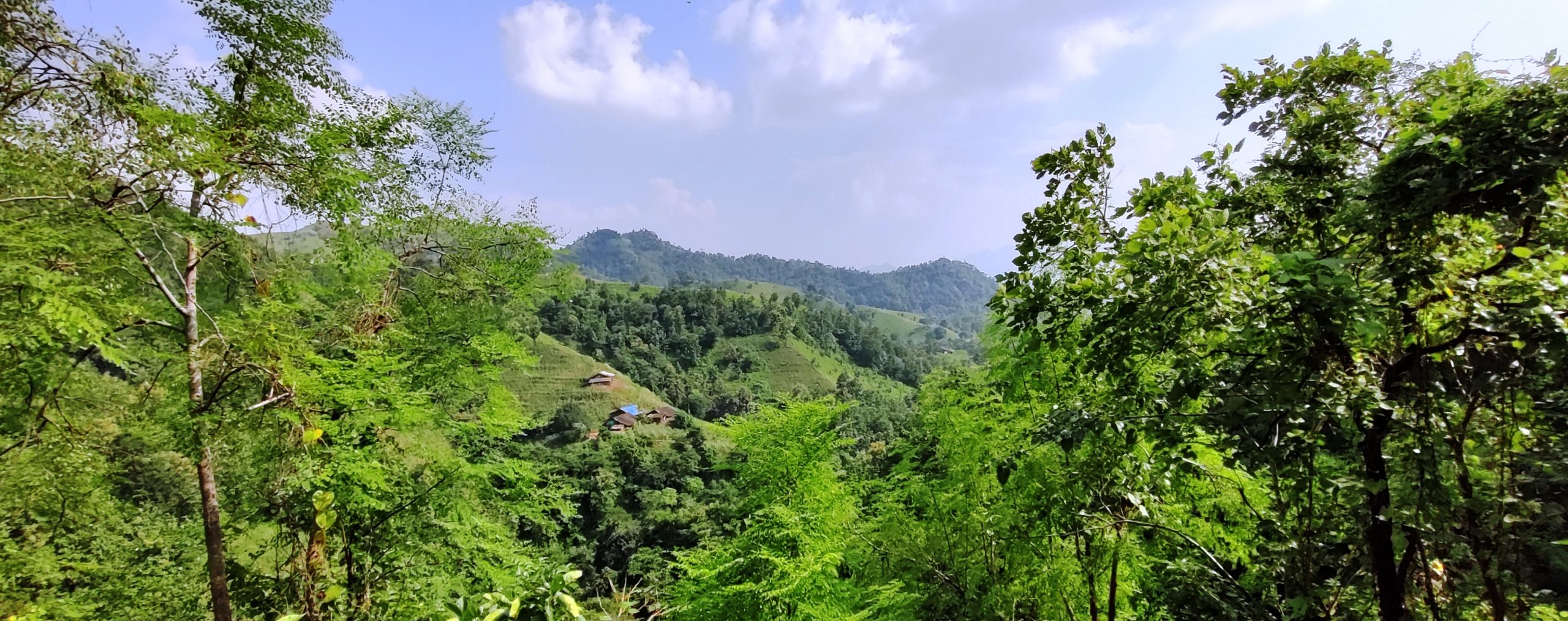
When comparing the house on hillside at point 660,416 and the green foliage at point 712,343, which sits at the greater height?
the green foliage at point 712,343

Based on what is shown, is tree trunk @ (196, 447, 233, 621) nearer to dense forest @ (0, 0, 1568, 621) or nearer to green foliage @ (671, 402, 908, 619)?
dense forest @ (0, 0, 1568, 621)

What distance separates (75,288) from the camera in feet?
10.6

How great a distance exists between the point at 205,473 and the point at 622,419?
44055 mm

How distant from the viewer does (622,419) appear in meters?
47.5

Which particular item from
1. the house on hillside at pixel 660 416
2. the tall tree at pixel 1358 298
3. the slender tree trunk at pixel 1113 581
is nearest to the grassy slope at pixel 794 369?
the house on hillside at pixel 660 416

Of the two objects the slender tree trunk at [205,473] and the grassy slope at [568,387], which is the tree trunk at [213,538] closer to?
the slender tree trunk at [205,473]

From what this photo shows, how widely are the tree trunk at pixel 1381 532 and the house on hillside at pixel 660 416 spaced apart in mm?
48711

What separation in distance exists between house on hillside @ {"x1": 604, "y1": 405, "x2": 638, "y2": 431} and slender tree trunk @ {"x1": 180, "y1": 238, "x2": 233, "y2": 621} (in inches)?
1576

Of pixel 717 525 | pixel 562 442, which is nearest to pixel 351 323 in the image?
pixel 717 525

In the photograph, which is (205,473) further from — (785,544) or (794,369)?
(794,369)

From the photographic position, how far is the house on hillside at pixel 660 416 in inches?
1959

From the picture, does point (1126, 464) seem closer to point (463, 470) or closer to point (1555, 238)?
point (1555, 238)

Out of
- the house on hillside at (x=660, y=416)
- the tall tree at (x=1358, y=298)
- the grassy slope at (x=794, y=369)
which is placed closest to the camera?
the tall tree at (x=1358, y=298)

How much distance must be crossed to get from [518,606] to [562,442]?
44928 millimetres
